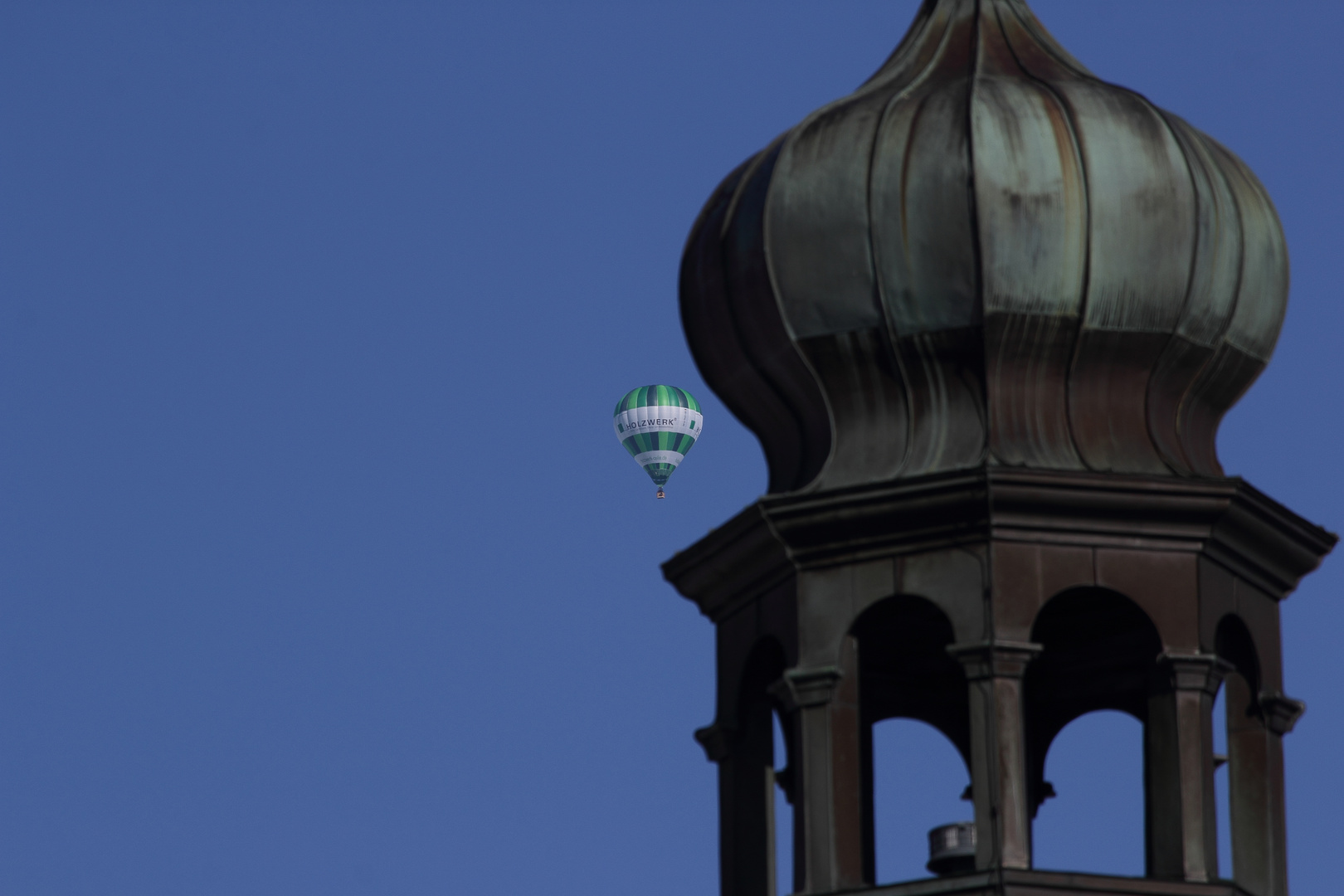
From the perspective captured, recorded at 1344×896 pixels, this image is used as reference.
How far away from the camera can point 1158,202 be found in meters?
43.7

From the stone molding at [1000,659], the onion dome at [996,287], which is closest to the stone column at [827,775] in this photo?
the stone molding at [1000,659]

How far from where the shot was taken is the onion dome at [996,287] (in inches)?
1703

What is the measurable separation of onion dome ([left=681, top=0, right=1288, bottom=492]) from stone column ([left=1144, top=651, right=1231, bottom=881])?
1.97 metres

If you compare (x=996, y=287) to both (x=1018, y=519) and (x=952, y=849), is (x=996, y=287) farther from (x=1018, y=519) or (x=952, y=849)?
(x=952, y=849)

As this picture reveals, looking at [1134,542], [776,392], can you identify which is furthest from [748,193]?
[1134,542]

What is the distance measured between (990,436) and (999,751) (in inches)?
123

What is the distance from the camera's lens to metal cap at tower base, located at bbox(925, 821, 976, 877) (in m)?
45.0

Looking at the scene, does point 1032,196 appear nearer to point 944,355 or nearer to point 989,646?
point 944,355

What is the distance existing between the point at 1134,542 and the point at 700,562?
4.39m

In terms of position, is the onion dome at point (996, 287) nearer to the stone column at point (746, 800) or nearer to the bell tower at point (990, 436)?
the bell tower at point (990, 436)

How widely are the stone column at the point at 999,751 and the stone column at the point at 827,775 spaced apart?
43.7 inches

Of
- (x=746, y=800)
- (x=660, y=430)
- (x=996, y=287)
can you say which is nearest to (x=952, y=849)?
(x=746, y=800)

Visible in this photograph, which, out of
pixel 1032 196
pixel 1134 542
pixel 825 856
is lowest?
pixel 825 856

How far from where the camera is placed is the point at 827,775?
42219 millimetres
